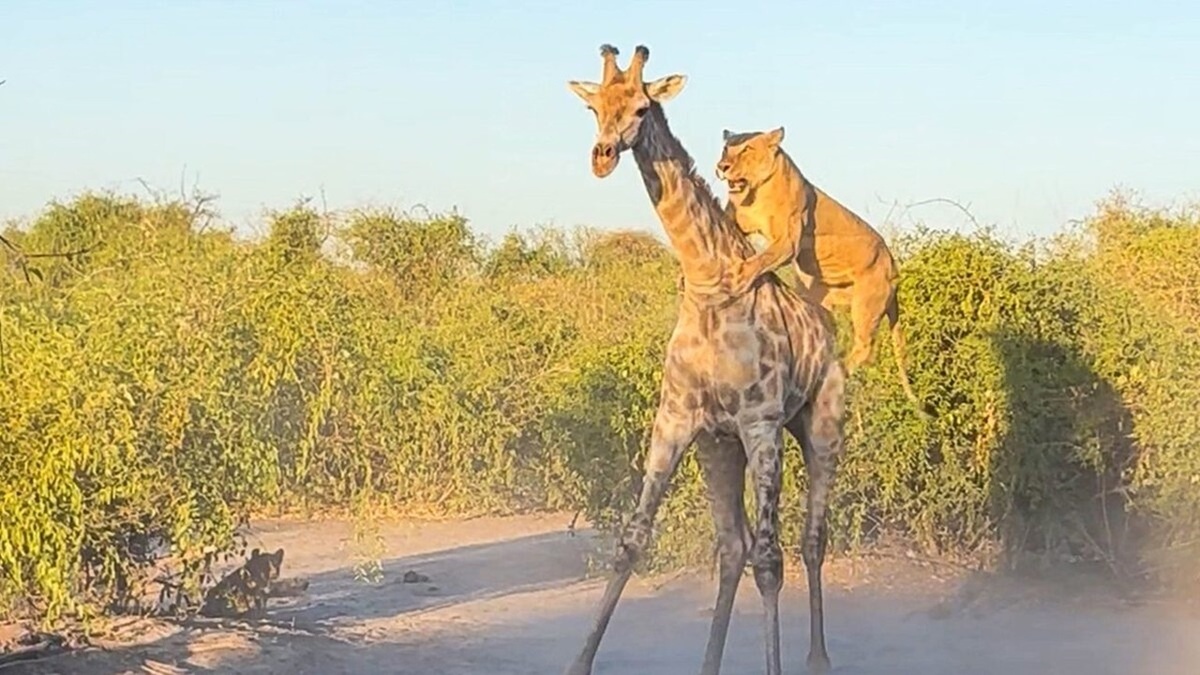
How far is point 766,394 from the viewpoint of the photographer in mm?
7566

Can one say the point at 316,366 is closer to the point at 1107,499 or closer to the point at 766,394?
the point at 766,394

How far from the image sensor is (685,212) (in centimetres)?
755

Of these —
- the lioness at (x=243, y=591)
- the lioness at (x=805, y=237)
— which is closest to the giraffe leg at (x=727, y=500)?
the lioness at (x=805, y=237)

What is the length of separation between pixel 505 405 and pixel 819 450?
28.2 ft

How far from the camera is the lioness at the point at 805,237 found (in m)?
7.65

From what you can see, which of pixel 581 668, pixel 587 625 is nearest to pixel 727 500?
pixel 581 668

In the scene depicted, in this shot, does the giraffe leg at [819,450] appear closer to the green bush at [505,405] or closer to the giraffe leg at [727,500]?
the giraffe leg at [727,500]

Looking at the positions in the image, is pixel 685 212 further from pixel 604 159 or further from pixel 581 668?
pixel 581 668

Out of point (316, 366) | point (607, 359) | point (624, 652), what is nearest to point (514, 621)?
point (624, 652)

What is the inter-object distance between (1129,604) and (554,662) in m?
4.39

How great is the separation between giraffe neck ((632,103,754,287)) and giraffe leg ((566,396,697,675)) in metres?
0.63

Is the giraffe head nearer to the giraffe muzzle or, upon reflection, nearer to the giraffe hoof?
the giraffe muzzle

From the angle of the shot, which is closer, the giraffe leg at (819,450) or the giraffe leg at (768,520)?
the giraffe leg at (768,520)

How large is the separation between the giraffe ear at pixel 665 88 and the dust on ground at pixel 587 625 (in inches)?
116
